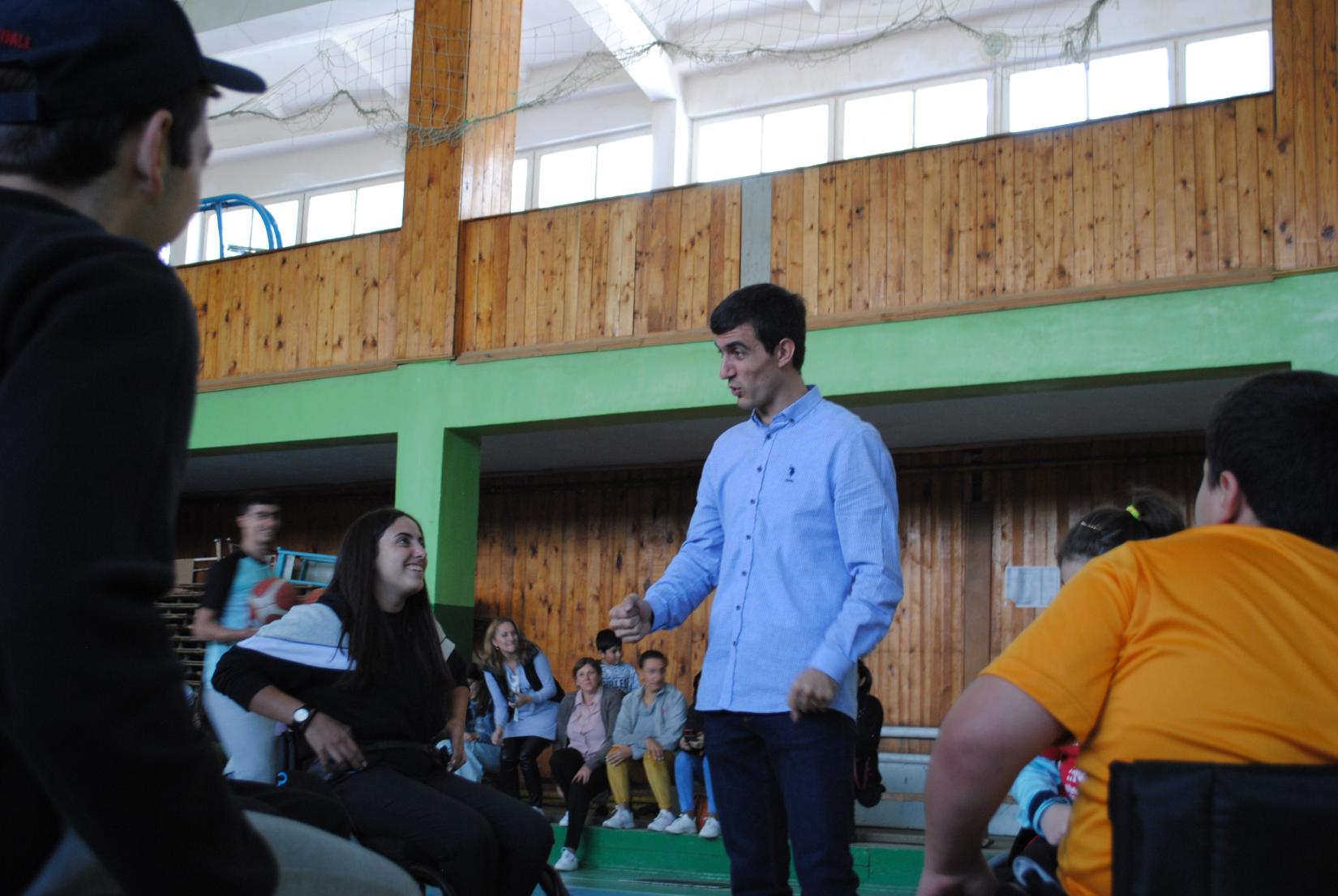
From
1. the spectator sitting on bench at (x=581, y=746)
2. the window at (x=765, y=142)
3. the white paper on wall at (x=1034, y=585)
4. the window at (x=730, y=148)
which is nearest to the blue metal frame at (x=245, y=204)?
the window at (x=765, y=142)

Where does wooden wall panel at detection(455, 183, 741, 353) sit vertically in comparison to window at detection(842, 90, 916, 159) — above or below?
below

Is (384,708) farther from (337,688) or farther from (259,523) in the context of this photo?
(259,523)

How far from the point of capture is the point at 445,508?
29.7 ft

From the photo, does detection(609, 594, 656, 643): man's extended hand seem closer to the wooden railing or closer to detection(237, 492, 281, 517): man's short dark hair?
the wooden railing

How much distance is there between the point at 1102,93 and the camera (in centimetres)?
1181

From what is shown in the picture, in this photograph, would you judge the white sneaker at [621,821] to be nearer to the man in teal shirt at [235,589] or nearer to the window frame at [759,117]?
the man in teal shirt at [235,589]

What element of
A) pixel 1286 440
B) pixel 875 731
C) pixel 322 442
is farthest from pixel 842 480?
pixel 322 442

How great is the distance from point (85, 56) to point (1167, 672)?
4.09 ft

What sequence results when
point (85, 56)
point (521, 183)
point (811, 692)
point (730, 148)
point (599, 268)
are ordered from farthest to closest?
1. point (521, 183)
2. point (730, 148)
3. point (599, 268)
4. point (811, 692)
5. point (85, 56)

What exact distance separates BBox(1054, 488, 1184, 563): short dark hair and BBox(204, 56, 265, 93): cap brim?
84.6 inches

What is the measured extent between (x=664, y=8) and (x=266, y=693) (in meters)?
11.6

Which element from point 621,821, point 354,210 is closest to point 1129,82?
point 621,821

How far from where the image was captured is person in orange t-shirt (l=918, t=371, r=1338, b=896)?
4.55ft

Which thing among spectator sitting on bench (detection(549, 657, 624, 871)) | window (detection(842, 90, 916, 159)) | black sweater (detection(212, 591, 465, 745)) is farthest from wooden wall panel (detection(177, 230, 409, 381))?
black sweater (detection(212, 591, 465, 745))
